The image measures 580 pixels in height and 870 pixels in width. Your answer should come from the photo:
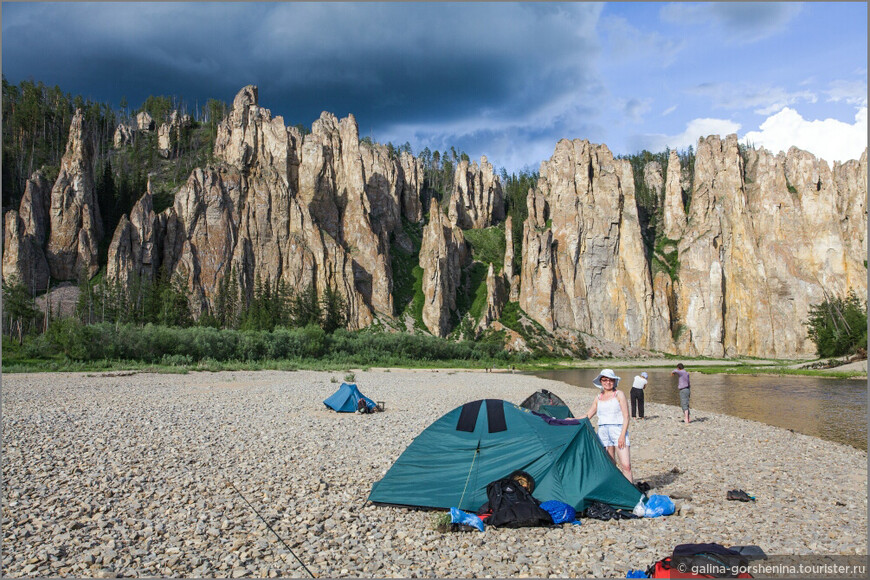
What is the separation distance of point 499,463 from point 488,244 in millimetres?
99561

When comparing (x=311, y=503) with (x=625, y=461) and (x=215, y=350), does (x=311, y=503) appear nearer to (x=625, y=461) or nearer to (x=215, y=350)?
(x=625, y=461)

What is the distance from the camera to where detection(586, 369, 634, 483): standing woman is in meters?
10.3

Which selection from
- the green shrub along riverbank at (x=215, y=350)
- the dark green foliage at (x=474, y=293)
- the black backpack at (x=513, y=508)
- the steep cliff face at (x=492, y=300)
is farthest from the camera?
the dark green foliage at (x=474, y=293)

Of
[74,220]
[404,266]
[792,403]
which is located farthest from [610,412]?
[74,220]

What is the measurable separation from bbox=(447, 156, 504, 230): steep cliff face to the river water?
75.8 m

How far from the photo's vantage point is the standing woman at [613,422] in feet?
33.8

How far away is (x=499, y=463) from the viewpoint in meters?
9.70

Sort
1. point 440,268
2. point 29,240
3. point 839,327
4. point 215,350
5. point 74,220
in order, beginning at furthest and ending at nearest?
point 440,268 < point 74,220 < point 839,327 < point 29,240 < point 215,350

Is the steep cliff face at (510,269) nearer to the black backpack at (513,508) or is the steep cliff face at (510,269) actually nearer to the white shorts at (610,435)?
the white shorts at (610,435)

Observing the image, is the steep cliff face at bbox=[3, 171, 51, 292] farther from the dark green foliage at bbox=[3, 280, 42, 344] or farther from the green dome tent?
the green dome tent

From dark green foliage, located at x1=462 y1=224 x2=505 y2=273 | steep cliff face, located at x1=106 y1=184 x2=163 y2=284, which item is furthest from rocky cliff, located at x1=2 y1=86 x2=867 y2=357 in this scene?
dark green foliage, located at x1=462 y1=224 x2=505 y2=273

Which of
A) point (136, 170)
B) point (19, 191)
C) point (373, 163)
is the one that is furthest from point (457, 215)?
point (19, 191)

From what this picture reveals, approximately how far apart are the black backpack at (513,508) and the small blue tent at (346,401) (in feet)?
42.4

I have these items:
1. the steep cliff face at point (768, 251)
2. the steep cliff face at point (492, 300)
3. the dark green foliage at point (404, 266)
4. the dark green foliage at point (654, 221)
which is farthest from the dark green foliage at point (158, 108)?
the steep cliff face at point (768, 251)
